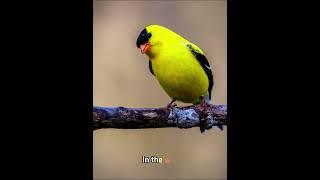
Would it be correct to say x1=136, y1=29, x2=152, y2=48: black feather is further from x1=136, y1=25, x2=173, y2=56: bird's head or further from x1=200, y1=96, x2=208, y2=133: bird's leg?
x1=200, y1=96, x2=208, y2=133: bird's leg

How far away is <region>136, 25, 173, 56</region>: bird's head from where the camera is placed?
144 inches

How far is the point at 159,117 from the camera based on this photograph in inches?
144

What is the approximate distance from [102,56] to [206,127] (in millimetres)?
820

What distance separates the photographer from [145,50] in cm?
366

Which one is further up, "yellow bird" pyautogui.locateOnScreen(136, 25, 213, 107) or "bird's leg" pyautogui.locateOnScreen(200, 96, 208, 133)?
"yellow bird" pyautogui.locateOnScreen(136, 25, 213, 107)

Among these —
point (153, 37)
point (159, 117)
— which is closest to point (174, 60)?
point (153, 37)

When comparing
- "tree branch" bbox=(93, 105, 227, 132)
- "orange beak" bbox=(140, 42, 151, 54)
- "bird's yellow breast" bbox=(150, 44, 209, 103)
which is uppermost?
"orange beak" bbox=(140, 42, 151, 54)

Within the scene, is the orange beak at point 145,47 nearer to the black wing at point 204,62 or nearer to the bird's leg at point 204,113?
the black wing at point 204,62

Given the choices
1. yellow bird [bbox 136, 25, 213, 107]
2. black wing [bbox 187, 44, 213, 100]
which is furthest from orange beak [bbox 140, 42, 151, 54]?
black wing [bbox 187, 44, 213, 100]

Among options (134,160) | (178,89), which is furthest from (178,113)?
(134,160)

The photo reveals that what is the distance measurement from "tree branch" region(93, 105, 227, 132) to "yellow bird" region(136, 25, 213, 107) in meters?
0.14

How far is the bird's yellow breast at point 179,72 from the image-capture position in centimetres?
363

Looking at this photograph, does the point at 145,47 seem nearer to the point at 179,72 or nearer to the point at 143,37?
the point at 143,37
